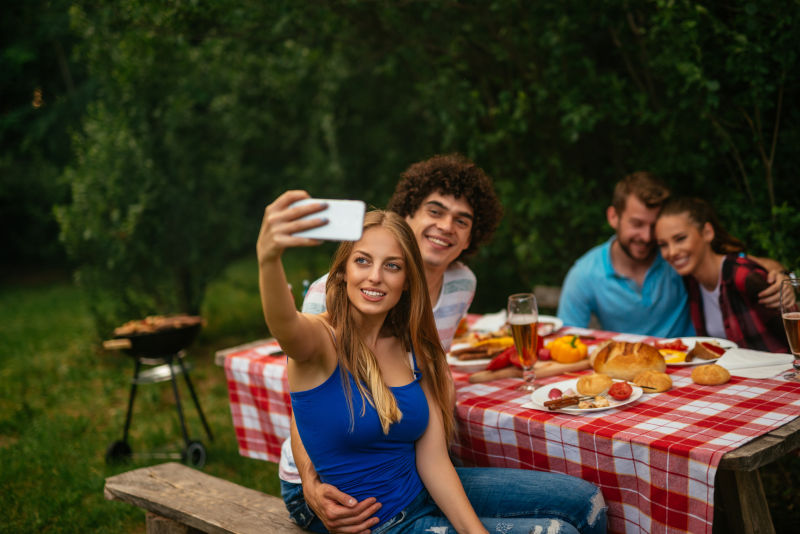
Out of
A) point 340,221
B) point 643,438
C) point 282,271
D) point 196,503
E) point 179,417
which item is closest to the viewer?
point 340,221

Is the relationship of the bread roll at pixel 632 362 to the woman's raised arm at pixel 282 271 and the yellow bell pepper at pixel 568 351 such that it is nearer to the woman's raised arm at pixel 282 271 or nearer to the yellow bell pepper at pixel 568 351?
the yellow bell pepper at pixel 568 351

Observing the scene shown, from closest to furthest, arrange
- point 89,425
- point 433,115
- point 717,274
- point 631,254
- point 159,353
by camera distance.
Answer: point 717,274 < point 631,254 < point 159,353 < point 89,425 < point 433,115

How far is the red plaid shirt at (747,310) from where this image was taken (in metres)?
3.01

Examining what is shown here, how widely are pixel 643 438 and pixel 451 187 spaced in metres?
1.52

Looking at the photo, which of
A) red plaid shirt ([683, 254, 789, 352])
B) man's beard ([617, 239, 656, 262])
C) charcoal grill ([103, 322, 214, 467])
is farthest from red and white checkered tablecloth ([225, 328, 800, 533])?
charcoal grill ([103, 322, 214, 467])

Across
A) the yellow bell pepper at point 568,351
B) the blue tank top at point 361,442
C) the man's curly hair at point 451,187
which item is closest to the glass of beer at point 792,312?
the yellow bell pepper at point 568,351

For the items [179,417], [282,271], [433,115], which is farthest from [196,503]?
[433,115]

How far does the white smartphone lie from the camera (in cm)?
139

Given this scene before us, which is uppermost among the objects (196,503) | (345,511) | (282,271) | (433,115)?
(433,115)

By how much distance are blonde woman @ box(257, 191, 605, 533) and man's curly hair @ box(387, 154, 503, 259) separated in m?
0.95

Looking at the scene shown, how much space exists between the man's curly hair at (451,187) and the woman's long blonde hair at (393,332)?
909mm

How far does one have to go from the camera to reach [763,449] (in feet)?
5.82

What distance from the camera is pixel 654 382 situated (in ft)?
7.49

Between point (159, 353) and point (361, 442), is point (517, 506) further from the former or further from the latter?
point (159, 353)
